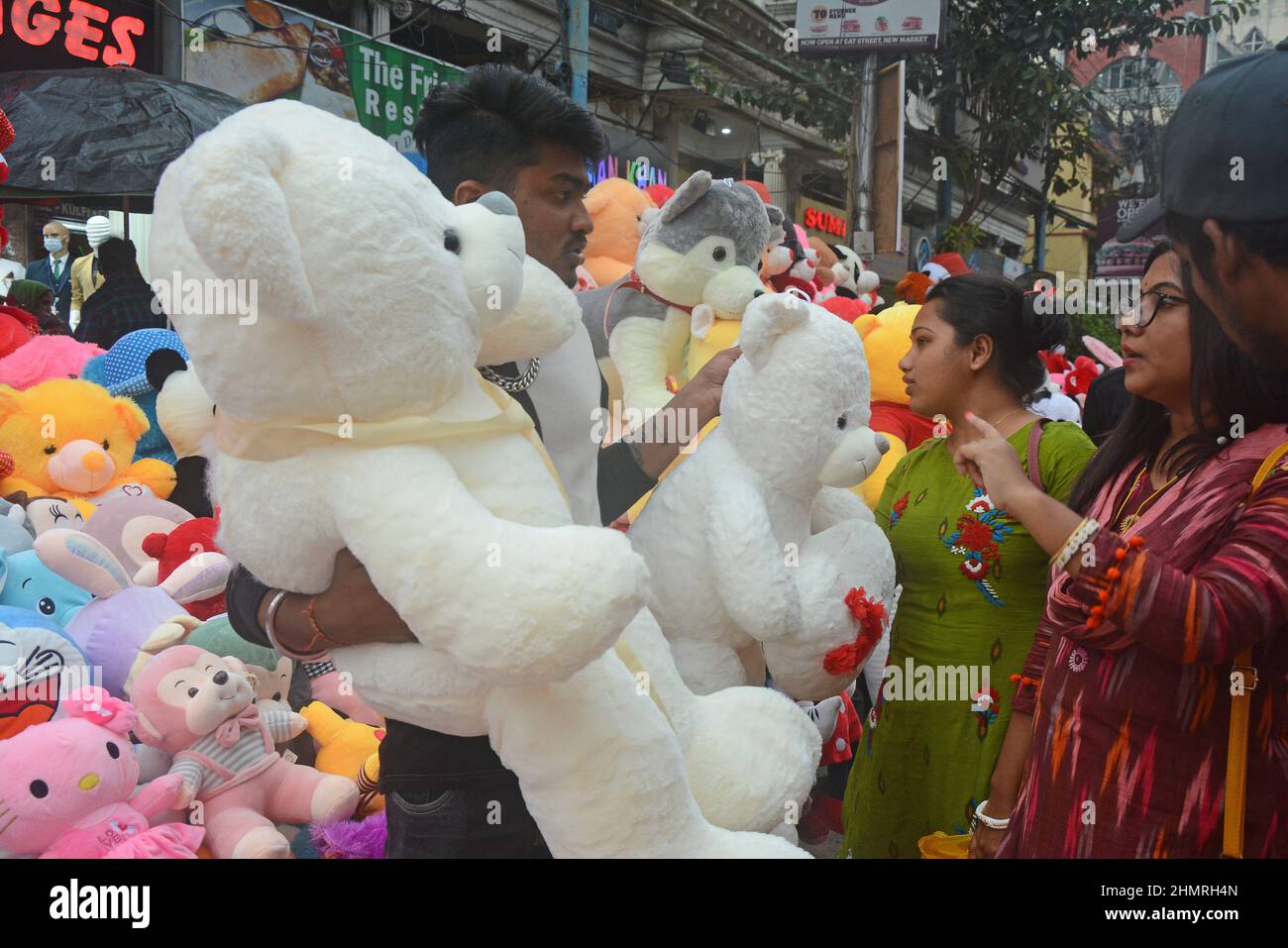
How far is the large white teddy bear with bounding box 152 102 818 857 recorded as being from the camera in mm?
1158

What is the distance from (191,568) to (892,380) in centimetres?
224

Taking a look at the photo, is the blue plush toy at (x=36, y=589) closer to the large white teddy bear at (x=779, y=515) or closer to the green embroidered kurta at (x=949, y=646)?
the large white teddy bear at (x=779, y=515)

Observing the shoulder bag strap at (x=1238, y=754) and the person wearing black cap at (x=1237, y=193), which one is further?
the shoulder bag strap at (x=1238, y=754)

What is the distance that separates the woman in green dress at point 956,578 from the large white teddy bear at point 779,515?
1.19ft

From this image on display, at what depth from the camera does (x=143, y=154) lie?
16.2 ft

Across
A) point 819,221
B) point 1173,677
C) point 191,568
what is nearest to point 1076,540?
point 1173,677

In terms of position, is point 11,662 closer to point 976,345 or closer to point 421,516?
point 421,516

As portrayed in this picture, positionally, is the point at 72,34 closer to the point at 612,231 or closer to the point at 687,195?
the point at 612,231

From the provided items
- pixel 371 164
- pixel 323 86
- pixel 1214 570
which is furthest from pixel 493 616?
pixel 323 86

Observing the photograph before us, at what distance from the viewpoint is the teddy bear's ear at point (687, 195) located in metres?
2.88

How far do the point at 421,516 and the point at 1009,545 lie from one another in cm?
146

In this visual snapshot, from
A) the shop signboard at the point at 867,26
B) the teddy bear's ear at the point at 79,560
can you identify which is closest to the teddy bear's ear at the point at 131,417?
the teddy bear's ear at the point at 79,560

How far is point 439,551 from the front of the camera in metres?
1.18

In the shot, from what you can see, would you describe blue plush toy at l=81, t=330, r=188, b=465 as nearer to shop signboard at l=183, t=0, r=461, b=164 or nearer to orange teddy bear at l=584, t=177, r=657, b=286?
orange teddy bear at l=584, t=177, r=657, b=286
